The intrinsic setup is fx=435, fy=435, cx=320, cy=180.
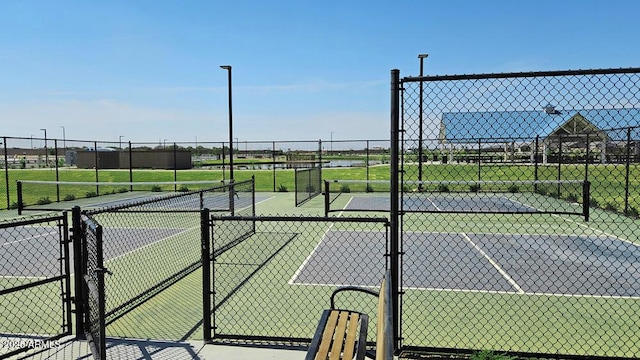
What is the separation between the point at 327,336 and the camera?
323 cm

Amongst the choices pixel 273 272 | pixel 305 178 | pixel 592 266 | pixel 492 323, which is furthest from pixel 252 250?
pixel 305 178

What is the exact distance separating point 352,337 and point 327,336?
7.6 inches

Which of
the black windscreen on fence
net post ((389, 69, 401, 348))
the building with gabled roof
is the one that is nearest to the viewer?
net post ((389, 69, 401, 348))

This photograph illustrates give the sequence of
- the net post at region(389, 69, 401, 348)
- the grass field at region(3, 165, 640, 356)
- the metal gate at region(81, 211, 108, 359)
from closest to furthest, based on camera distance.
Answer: the metal gate at region(81, 211, 108, 359), the net post at region(389, 69, 401, 348), the grass field at region(3, 165, 640, 356)

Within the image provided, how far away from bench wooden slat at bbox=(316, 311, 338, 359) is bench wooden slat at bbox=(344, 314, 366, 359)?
5.0 inches

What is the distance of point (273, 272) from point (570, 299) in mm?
4447

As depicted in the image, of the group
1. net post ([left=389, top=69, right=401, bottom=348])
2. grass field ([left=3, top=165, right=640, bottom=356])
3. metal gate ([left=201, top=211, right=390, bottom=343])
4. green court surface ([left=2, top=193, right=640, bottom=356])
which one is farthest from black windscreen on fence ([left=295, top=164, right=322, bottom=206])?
net post ([left=389, top=69, right=401, bottom=348])

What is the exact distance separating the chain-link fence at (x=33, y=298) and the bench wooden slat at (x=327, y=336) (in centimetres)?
294

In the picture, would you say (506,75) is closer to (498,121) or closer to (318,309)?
(498,121)

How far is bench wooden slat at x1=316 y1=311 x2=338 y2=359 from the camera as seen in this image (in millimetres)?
3008

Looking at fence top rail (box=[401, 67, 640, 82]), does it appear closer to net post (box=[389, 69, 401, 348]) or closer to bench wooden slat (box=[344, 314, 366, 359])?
net post (box=[389, 69, 401, 348])

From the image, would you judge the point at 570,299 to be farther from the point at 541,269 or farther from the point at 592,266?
the point at 592,266

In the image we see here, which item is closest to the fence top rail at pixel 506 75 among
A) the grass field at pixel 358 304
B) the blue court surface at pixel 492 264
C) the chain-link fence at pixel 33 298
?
the grass field at pixel 358 304

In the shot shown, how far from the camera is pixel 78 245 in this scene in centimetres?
461
